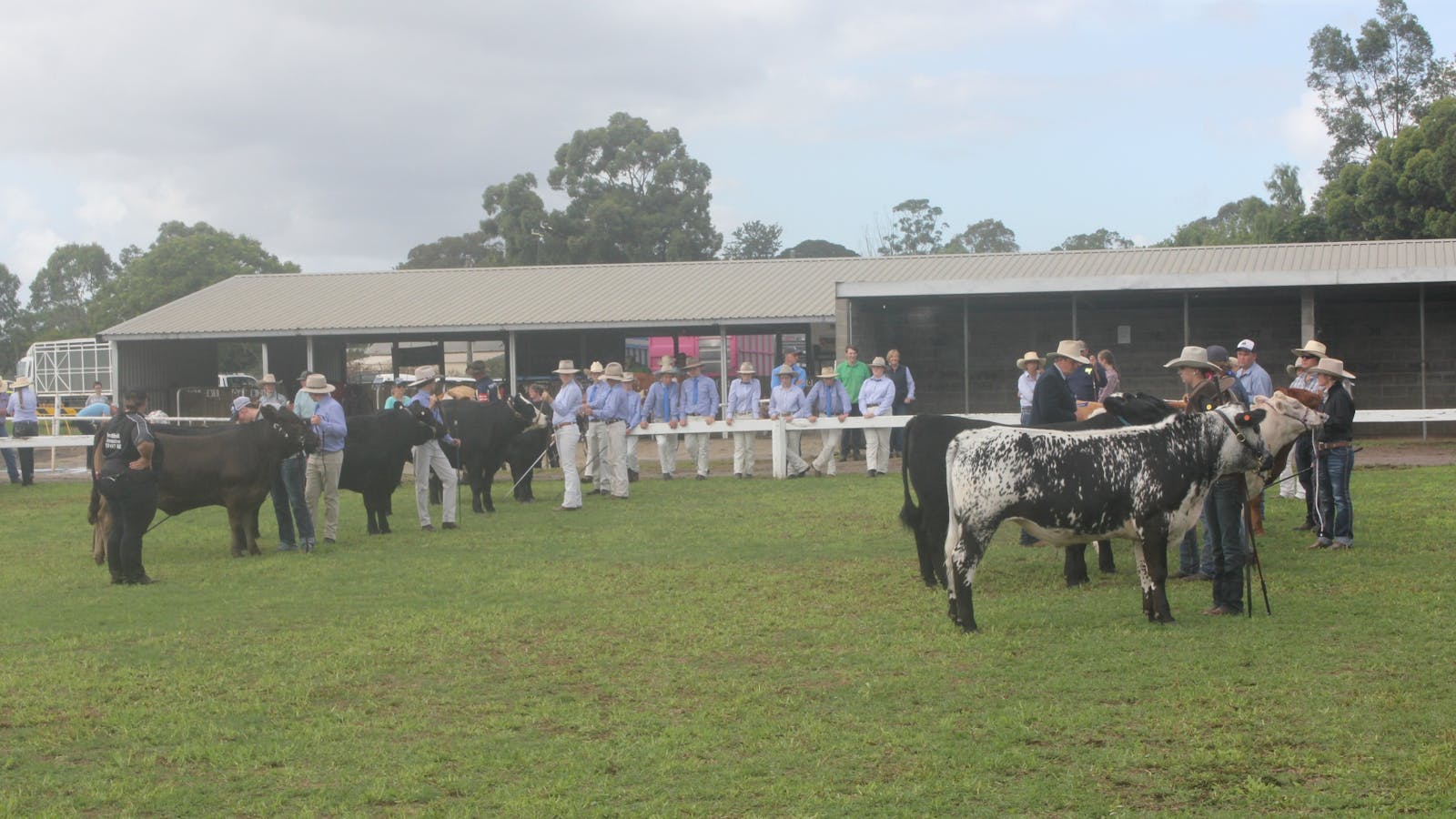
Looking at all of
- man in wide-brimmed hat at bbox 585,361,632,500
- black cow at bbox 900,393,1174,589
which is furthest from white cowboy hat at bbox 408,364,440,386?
black cow at bbox 900,393,1174,589

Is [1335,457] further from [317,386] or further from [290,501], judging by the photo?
[290,501]

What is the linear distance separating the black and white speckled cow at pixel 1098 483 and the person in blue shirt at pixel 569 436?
29.7ft

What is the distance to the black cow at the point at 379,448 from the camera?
15.3 m

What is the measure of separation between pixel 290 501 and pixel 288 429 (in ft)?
3.16

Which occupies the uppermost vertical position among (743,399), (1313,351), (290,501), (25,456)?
(1313,351)

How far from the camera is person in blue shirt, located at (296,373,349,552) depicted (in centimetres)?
1414

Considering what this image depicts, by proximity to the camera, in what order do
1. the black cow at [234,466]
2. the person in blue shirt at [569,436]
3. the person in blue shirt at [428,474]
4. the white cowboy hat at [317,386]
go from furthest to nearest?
the person in blue shirt at [569,436] → the person in blue shirt at [428,474] → the white cowboy hat at [317,386] → the black cow at [234,466]

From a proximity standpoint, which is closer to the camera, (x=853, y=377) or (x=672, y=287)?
(x=853, y=377)

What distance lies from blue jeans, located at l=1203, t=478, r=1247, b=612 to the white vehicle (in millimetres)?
41414

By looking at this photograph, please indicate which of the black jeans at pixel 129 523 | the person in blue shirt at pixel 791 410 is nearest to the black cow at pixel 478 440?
the person in blue shirt at pixel 791 410

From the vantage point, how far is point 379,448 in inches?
604

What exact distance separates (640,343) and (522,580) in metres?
25.4

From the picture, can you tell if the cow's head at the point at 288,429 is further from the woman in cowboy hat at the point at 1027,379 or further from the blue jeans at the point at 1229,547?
the blue jeans at the point at 1229,547

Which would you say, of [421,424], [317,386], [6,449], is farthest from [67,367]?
[317,386]
